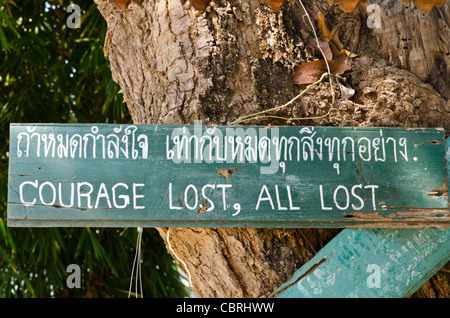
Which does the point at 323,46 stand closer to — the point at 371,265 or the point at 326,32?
the point at 326,32

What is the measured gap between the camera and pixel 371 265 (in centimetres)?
122

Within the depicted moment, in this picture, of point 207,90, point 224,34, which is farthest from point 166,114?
point 224,34

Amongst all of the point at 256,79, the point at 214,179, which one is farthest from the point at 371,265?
the point at 256,79

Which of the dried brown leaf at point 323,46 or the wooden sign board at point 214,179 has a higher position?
the dried brown leaf at point 323,46

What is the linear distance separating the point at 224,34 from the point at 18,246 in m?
2.02

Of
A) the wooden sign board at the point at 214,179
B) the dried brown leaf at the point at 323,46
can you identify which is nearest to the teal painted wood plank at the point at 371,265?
the wooden sign board at the point at 214,179

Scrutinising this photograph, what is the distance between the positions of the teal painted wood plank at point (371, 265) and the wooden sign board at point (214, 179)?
4 cm

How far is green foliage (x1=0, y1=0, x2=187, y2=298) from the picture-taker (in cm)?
270

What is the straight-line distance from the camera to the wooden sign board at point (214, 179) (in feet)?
3.95

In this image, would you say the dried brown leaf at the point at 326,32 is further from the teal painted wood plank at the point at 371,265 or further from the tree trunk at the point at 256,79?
the teal painted wood plank at the point at 371,265

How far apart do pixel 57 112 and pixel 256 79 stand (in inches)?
74.0

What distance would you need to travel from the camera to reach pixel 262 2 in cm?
138

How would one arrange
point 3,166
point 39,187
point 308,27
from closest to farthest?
point 39,187
point 308,27
point 3,166

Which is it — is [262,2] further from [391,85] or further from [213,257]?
[213,257]
